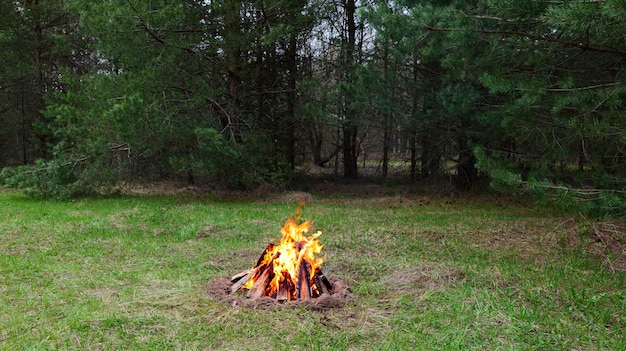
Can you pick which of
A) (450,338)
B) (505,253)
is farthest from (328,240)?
(450,338)

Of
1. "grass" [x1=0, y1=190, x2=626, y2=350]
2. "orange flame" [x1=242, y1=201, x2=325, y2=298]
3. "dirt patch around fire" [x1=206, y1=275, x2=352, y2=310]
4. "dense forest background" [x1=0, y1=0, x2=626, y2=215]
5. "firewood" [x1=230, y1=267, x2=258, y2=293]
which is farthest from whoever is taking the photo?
"dense forest background" [x1=0, y1=0, x2=626, y2=215]

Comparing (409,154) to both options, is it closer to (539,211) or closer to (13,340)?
(539,211)

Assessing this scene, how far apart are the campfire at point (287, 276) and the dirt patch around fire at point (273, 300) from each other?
0.22ft

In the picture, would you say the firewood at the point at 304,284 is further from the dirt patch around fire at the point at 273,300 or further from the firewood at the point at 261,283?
the firewood at the point at 261,283

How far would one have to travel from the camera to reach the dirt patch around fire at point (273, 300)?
3977 millimetres

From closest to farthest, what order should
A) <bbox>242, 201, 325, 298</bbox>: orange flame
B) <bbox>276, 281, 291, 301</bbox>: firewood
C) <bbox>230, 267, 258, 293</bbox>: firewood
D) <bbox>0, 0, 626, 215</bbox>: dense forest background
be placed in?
<bbox>276, 281, 291, 301</bbox>: firewood → <bbox>242, 201, 325, 298</bbox>: orange flame → <bbox>230, 267, 258, 293</bbox>: firewood → <bbox>0, 0, 626, 215</bbox>: dense forest background

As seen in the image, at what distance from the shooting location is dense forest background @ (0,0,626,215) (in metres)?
6.36

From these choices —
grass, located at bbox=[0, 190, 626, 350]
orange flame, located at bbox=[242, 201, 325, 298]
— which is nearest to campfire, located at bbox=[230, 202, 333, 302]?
orange flame, located at bbox=[242, 201, 325, 298]

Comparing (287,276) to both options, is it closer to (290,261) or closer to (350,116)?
(290,261)

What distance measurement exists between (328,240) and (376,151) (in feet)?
38.3

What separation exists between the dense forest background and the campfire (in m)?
2.75

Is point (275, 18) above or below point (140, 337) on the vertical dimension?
above

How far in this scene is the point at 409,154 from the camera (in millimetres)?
14258

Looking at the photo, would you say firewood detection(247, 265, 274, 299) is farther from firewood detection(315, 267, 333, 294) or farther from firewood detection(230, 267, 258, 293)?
firewood detection(315, 267, 333, 294)
